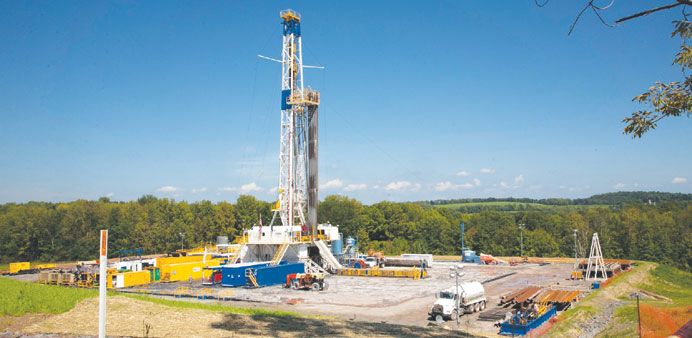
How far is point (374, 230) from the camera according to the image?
81.6 metres

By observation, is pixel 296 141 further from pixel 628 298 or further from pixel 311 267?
pixel 628 298

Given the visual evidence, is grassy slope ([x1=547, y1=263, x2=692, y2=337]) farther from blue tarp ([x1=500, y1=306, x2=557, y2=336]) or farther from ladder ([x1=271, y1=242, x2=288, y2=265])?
ladder ([x1=271, y1=242, x2=288, y2=265])

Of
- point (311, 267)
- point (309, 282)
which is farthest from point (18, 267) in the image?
point (309, 282)

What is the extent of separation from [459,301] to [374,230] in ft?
191

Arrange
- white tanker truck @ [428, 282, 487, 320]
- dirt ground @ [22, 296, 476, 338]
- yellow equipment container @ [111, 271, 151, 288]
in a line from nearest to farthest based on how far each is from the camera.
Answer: dirt ground @ [22, 296, 476, 338]
white tanker truck @ [428, 282, 487, 320]
yellow equipment container @ [111, 271, 151, 288]

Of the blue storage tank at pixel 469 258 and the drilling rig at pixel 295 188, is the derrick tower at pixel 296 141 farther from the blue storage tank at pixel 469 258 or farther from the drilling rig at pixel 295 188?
the blue storage tank at pixel 469 258

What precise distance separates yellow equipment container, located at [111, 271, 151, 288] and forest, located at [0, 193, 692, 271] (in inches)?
1466

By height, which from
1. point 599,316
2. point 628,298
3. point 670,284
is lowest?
point 670,284

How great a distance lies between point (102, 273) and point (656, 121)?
1083cm

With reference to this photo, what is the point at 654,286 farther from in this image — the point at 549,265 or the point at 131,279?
the point at 131,279

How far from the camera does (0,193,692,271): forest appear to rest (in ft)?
225

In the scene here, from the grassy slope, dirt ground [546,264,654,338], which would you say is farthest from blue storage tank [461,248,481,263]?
dirt ground [546,264,654,338]

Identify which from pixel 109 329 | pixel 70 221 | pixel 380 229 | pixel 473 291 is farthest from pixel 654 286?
pixel 70 221

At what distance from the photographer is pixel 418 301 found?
28.0 m
